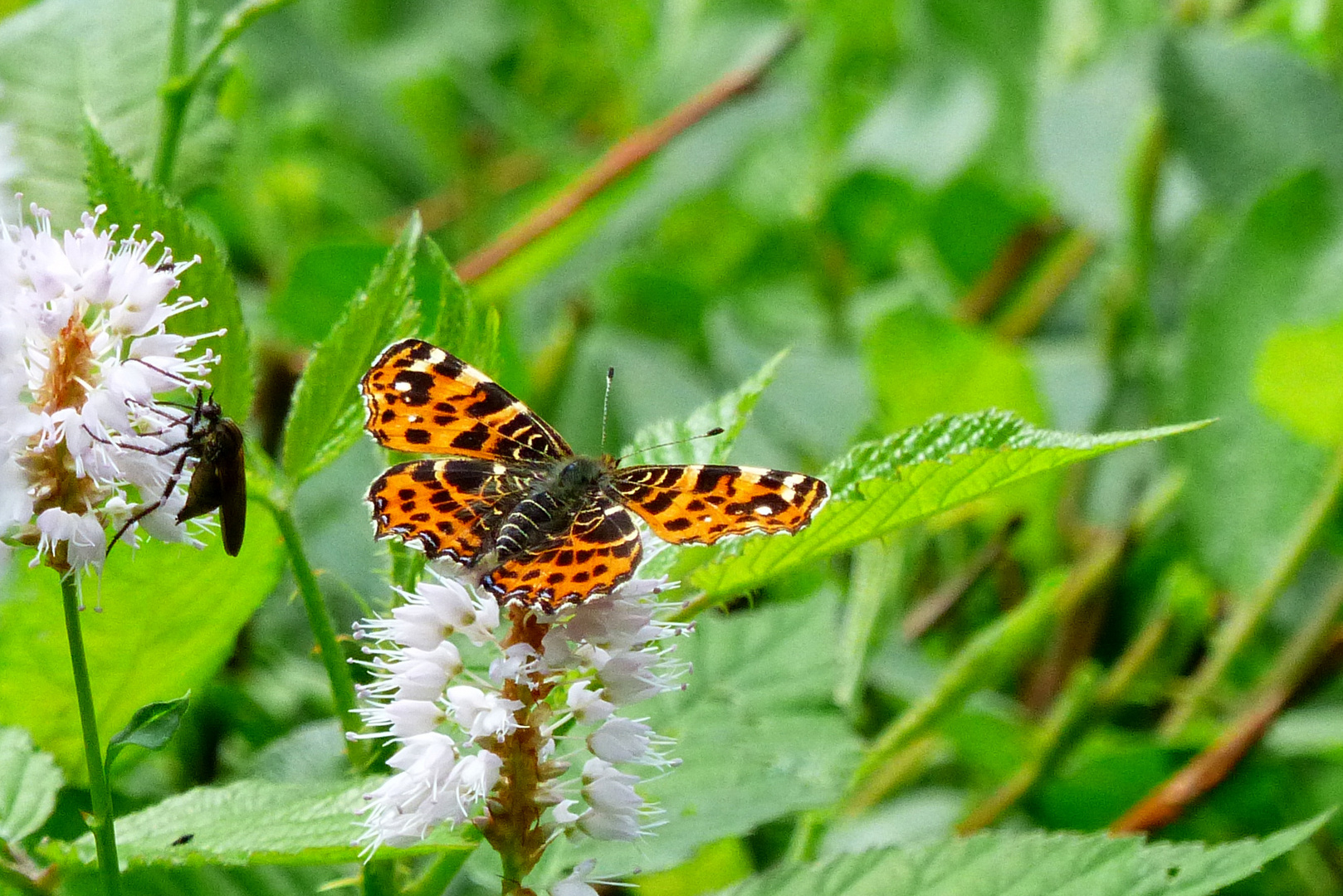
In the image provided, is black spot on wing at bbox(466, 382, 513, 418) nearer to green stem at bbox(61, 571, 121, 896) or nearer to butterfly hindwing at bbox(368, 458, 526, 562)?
butterfly hindwing at bbox(368, 458, 526, 562)

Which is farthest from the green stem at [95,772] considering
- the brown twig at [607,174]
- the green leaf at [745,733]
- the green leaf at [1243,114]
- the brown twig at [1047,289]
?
the brown twig at [1047,289]

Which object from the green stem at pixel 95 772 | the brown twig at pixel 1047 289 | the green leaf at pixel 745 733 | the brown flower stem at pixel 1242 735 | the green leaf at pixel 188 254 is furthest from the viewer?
the brown twig at pixel 1047 289

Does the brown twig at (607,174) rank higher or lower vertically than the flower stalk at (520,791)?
higher

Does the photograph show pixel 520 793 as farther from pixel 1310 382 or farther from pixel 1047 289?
pixel 1047 289

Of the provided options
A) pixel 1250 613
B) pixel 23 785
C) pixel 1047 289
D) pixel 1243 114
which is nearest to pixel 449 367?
pixel 23 785

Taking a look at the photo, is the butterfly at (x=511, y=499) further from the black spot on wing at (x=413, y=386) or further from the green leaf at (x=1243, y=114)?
the green leaf at (x=1243, y=114)

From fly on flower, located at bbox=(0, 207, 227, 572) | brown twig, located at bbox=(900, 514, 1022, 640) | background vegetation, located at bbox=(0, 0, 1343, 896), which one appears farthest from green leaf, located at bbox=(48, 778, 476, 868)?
brown twig, located at bbox=(900, 514, 1022, 640)

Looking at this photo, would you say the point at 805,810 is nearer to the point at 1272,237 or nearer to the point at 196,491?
the point at 196,491

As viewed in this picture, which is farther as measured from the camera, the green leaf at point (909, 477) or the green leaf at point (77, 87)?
the green leaf at point (77, 87)

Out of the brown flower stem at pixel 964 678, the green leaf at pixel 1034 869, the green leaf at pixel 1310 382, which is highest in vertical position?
the green leaf at pixel 1310 382
